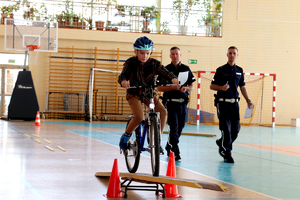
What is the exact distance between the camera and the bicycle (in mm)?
3916

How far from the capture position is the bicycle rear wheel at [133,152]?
4.44m

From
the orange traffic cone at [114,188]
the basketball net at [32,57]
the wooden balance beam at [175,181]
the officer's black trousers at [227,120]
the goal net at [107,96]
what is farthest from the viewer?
the goal net at [107,96]

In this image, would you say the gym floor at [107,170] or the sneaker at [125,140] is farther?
the sneaker at [125,140]

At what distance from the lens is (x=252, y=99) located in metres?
17.7

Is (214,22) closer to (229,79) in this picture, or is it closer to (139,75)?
(229,79)

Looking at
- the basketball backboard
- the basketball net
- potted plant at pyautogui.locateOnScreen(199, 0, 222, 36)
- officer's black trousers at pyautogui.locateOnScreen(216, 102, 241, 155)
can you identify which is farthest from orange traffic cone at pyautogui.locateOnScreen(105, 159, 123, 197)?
potted plant at pyautogui.locateOnScreen(199, 0, 222, 36)

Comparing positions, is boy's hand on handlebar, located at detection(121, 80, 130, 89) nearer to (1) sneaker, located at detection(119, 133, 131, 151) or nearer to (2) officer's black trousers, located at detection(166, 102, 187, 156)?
(1) sneaker, located at detection(119, 133, 131, 151)

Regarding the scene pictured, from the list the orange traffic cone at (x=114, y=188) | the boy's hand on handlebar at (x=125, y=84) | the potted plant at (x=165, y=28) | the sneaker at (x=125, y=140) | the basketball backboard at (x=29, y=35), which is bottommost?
the orange traffic cone at (x=114, y=188)

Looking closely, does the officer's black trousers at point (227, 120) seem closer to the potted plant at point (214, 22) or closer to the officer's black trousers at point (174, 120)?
the officer's black trousers at point (174, 120)

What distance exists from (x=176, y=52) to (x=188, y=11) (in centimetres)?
1275

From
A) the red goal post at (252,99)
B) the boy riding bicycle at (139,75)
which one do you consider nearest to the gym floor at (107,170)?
the boy riding bicycle at (139,75)

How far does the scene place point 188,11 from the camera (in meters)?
18.4

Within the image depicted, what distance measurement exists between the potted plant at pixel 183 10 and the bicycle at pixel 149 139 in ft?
46.2

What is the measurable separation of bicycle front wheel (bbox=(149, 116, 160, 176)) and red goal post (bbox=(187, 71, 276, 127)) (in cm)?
1334
